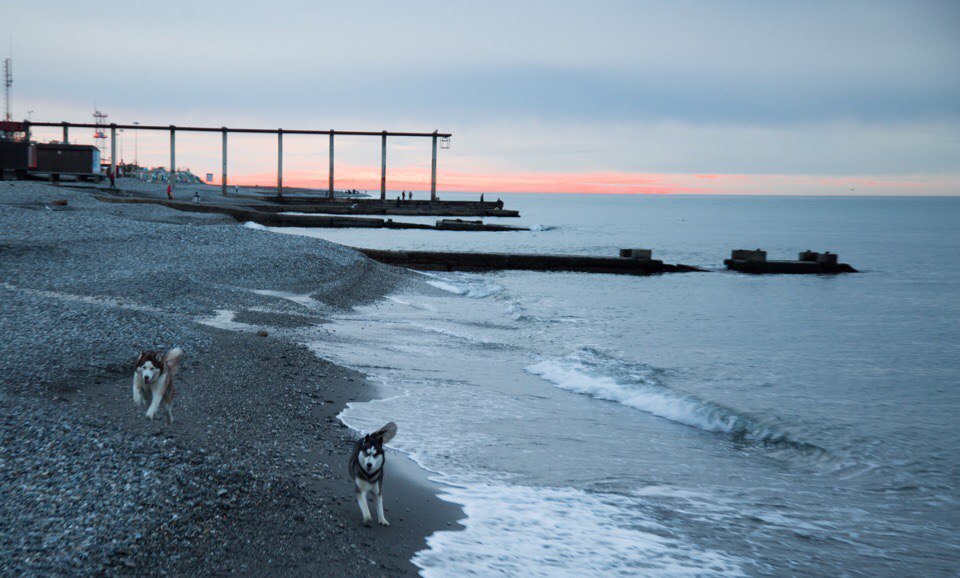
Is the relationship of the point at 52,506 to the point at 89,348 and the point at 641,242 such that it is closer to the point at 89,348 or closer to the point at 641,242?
the point at 89,348

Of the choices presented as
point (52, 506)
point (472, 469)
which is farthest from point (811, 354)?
point (52, 506)

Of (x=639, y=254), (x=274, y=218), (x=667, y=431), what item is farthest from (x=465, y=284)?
(x=274, y=218)

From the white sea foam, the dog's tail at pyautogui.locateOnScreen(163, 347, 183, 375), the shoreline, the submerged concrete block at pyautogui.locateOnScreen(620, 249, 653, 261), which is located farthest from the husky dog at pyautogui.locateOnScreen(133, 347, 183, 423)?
the submerged concrete block at pyautogui.locateOnScreen(620, 249, 653, 261)

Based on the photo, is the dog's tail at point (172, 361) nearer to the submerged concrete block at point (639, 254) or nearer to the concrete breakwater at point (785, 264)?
the submerged concrete block at point (639, 254)

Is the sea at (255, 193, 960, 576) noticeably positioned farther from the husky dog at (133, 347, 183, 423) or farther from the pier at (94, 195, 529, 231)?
the pier at (94, 195, 529, 231)

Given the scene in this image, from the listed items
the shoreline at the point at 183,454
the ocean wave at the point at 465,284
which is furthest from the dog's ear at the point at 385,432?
the ocean wave at the point at 465,284

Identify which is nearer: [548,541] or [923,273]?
[548,541]

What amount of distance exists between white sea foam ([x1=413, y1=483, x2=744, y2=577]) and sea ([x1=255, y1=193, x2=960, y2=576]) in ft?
0.07

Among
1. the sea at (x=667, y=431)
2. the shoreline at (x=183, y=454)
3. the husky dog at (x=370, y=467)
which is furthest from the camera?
the sea at (x=667, y=431)

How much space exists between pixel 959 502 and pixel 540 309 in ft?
52.0

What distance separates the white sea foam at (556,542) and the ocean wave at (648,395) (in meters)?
4.11

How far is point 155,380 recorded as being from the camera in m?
7.22

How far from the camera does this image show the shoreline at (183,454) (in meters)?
5.20

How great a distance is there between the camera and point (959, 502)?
28.0 feet
